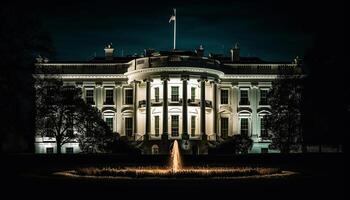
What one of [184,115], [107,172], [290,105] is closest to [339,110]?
[107,172]

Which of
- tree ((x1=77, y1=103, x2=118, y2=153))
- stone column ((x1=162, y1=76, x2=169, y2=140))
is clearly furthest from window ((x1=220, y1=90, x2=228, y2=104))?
tree ((x1=77, y1=103, x2=118, y2=153))

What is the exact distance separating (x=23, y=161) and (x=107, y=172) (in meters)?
16.9

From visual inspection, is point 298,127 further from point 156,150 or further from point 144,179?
point 144,179

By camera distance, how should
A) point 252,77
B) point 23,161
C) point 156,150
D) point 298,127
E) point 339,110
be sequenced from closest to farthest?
1. point 339,110
2. point 23,161
3. point 298,127
4. point 156,150
5. point 252,77

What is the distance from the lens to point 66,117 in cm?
6284

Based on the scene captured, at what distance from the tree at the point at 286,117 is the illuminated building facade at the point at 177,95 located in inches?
147

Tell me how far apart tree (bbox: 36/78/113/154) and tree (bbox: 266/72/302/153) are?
52.7 feet

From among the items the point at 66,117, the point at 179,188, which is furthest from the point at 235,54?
the point at 179,188

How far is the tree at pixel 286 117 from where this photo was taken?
60562mm

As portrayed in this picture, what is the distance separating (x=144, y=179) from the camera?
29.0 metres

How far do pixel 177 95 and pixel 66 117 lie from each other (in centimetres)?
1329

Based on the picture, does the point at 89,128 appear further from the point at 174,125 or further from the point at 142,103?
the point at 174,125

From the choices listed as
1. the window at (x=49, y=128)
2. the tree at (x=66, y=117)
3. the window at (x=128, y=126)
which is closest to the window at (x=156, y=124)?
the window at (x=128, y=126)

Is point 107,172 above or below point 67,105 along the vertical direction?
below
